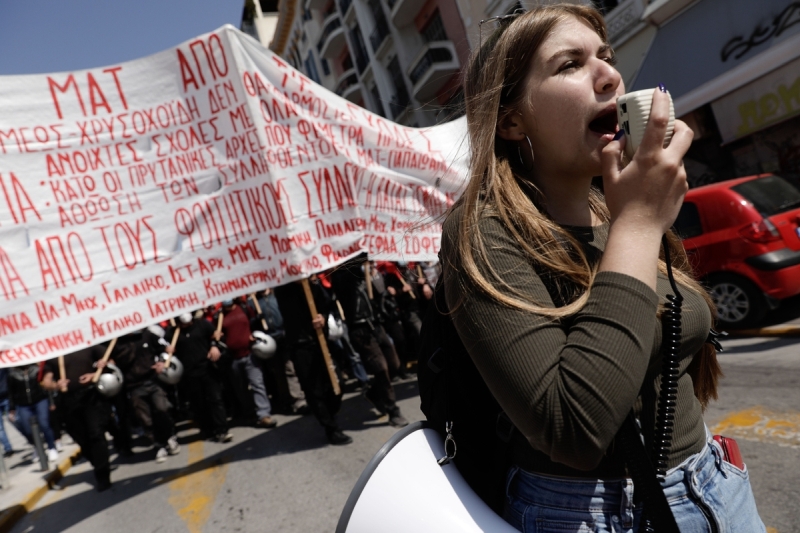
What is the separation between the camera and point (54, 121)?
15.2ft

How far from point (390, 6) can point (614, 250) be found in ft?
94.3

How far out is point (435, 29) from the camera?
24.5m

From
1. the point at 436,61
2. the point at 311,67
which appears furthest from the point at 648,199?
the point at 311,67

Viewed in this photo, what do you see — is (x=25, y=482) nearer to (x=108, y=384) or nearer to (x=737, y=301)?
(x=108, y=384)

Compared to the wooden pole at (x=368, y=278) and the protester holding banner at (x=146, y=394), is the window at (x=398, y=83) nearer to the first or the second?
the wooden pole at (x=368, y=278)

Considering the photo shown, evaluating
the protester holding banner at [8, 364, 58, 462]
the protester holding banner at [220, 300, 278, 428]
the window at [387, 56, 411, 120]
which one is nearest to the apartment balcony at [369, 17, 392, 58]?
the window at [387, 56, 411, 120]

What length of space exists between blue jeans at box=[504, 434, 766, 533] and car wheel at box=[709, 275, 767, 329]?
20.3 feet

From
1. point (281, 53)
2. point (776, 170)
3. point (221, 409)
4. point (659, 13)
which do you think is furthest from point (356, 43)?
point (221, 409)

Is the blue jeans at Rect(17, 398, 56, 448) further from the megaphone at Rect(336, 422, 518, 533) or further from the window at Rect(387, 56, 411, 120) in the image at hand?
the window at Rect(387, 56, 411, 120)

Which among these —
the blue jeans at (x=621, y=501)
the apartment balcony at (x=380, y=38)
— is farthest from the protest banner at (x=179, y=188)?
the apartment balcony at (x=380, y=38)

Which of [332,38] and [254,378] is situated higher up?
[332,38]

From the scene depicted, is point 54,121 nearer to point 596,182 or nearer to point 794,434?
point 596,182

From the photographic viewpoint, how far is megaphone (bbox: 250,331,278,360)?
8094 millimetres

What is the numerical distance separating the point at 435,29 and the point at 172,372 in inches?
797
